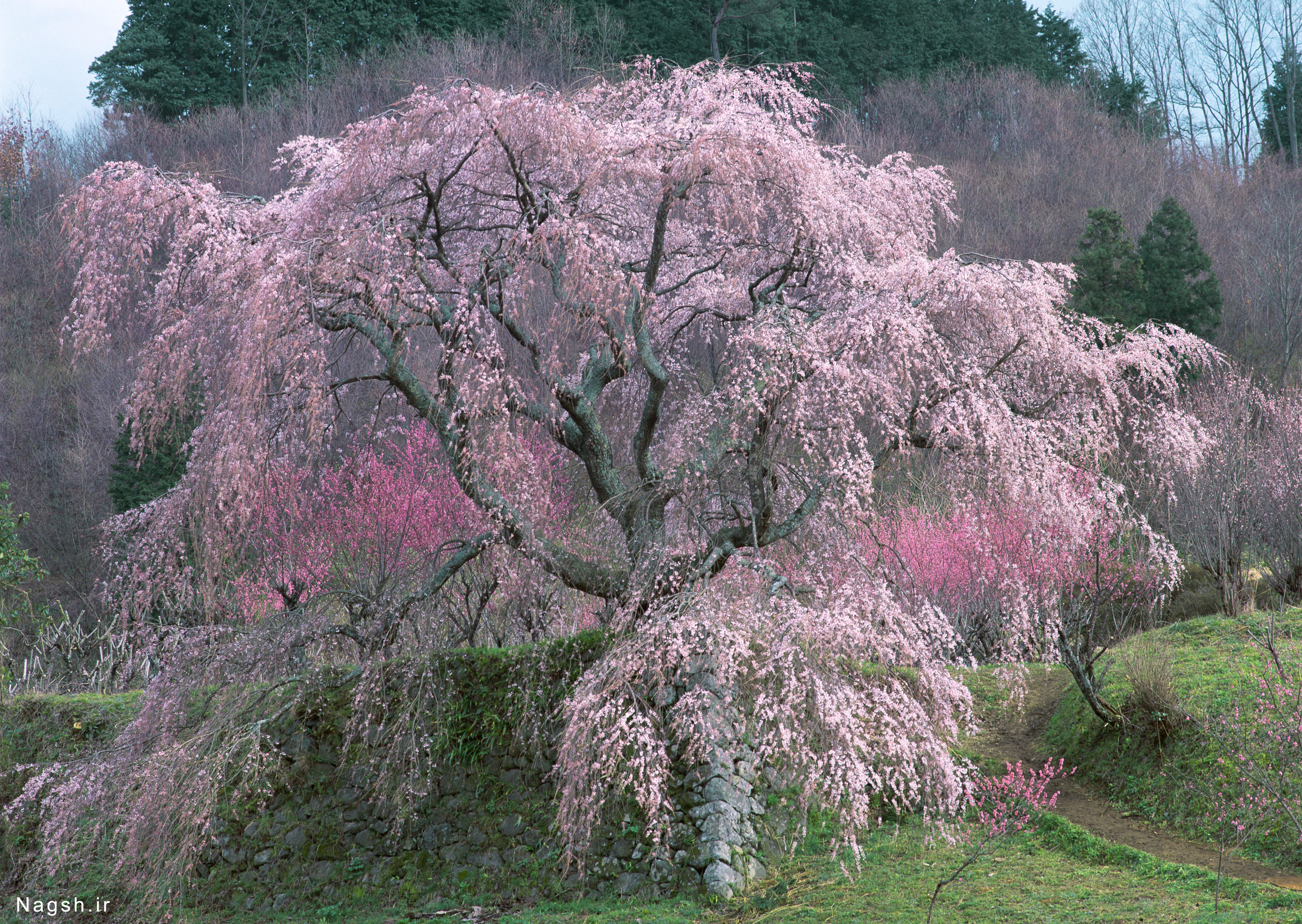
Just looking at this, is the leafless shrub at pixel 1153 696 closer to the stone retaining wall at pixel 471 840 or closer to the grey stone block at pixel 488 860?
the stone retaining wall at pixel 471 840

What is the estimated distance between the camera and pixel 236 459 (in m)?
5.30

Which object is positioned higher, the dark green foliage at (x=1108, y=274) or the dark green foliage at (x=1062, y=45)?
the dark green foliage at (x=1062, y=45)

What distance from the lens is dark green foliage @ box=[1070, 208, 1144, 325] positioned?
53.0 feet

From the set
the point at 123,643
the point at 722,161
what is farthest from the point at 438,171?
the point at 123,643

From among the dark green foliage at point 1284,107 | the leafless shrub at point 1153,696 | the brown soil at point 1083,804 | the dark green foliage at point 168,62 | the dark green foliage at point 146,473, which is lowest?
the brown soil at point 1083,804

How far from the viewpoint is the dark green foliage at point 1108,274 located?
53.0 ft

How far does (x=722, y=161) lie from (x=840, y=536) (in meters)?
2.38

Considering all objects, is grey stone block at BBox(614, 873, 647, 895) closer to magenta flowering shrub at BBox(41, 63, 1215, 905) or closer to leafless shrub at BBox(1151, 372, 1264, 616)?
magenta flowering shrub at BBox(41, 63, 1215, 905)

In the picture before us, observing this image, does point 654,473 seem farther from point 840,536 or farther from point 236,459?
point 236,459

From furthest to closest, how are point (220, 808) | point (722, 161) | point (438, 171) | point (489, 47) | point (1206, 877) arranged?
point (489, 47), point (220, 808), point (438, 171), point (722, 161), point (1206, 877)

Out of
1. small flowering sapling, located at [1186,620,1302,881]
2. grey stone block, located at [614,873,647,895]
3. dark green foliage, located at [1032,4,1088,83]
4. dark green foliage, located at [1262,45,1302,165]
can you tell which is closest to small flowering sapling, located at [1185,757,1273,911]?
small flowering sapling, located at [1186,620,1302,881]

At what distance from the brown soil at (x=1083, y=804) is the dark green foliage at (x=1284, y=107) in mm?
26183

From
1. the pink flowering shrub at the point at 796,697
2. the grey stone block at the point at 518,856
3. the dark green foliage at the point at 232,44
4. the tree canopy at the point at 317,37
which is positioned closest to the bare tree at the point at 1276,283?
the tree canopy at the point at 317,37

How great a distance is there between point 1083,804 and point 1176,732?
2.67 feet
